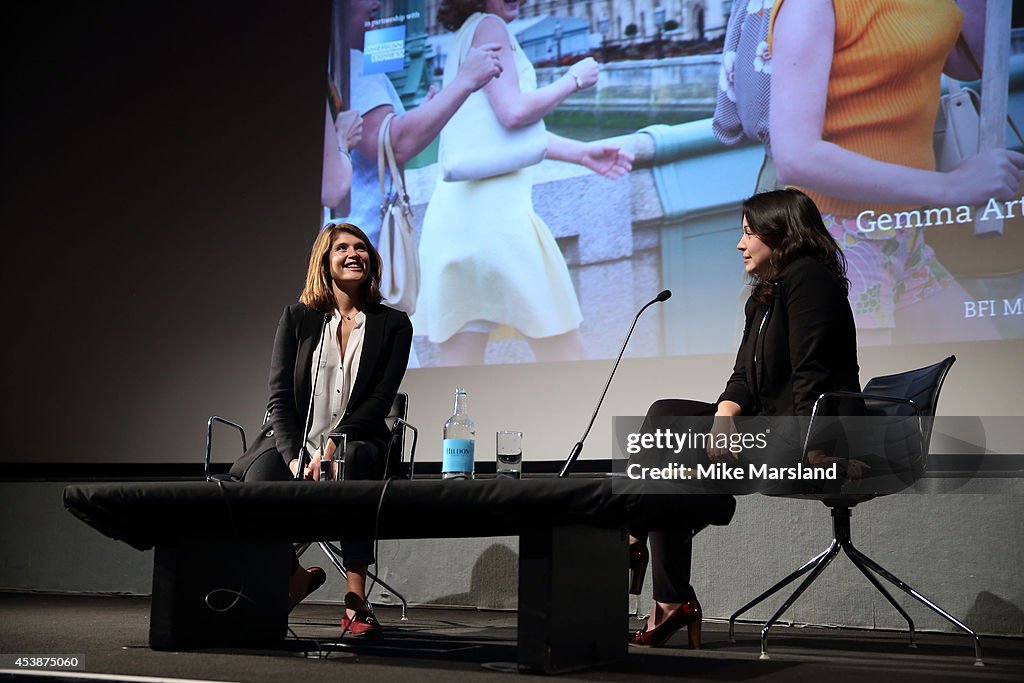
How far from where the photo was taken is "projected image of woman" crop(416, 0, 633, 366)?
366 centimetres

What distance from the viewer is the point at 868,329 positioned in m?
3.16

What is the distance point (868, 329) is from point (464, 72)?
6.01 feet

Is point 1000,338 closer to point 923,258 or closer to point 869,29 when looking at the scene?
point 923,258

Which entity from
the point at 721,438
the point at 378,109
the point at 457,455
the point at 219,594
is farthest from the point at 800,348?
the point at 378,109

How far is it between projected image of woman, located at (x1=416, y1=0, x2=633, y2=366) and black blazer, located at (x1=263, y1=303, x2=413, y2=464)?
0.86m

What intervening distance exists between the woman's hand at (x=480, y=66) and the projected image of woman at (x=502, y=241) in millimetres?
23

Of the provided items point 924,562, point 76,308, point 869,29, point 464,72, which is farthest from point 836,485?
point 76,308

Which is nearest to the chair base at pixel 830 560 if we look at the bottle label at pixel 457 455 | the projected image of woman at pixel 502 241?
the bottle label at pixel 457 455

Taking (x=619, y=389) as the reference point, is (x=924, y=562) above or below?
below

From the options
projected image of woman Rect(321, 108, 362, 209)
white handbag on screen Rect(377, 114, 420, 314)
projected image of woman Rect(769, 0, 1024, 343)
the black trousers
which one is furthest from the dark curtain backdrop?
projected image of woman Rect(769, 0, 1024, 343)

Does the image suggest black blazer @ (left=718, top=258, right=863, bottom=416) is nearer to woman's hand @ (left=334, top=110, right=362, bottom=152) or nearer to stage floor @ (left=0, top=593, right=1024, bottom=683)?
stage floor @ (left=0, top=593, right=1024, bottom=683)

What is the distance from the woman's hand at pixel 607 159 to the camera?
3.59 meters

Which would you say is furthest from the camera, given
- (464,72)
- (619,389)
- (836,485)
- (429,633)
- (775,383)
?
(464,72)

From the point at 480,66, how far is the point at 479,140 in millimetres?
302
